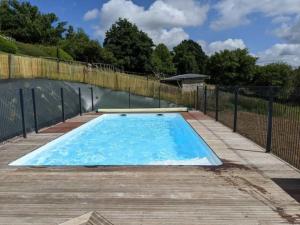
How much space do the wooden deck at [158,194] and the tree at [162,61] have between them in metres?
46.9

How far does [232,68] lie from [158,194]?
50.3m

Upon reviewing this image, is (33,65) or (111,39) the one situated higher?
(111,39)

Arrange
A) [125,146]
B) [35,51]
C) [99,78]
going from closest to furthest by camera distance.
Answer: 1. [125,146]
2. [99,78]
3. [35,51]

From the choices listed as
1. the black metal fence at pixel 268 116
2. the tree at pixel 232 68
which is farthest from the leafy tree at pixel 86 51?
the black metal fence at pixel 268 116

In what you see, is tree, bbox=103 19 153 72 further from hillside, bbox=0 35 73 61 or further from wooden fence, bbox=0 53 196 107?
wooden fence, bbox=0 53 196 107

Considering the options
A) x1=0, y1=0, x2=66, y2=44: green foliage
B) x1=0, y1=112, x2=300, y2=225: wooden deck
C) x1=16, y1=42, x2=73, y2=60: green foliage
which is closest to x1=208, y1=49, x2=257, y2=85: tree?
x1=0, y1=0, x2=66, y2=44: green foliage

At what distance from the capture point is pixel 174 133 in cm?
1346

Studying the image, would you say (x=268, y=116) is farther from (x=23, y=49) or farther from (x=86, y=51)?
(x=86, y=51)

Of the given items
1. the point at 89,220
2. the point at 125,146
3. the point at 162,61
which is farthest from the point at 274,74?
the point at 89,220

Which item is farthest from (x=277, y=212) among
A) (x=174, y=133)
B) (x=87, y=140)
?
(x=174, y=133)

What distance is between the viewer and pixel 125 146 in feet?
37.0

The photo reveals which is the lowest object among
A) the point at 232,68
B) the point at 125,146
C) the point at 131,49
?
the point at 125,146

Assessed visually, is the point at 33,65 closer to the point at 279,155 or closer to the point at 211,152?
the point at 211,152

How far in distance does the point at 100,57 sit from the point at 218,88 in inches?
1297
